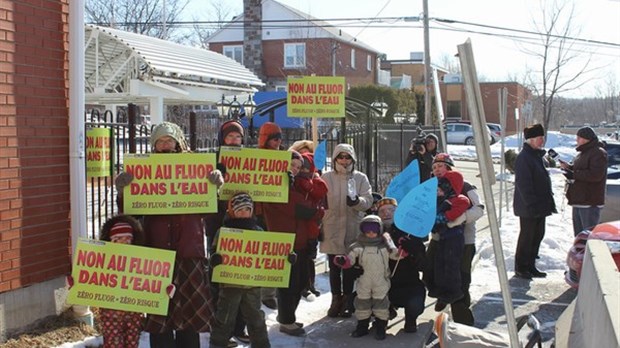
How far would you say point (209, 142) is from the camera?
23.9ft

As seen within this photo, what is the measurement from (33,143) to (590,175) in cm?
684

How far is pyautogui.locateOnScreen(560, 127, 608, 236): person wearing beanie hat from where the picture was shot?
325 inches

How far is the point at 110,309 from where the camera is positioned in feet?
13.9

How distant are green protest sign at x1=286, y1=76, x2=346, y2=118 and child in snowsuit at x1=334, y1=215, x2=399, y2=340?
2247 millimetres

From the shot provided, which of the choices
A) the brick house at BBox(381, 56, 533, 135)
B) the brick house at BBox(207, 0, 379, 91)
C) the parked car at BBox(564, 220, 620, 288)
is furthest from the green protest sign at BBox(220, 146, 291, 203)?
the brick house at BBox(381, 56, 533, 135)

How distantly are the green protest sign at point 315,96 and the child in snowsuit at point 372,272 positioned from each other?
2.25 metres

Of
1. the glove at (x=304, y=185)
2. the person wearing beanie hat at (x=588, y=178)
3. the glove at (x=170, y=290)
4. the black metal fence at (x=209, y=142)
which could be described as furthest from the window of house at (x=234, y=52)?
the glove at (x=170, y=290)

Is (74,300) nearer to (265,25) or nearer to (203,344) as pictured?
(203,344)

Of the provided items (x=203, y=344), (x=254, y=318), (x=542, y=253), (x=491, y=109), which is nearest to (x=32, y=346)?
(x=203, y=344)

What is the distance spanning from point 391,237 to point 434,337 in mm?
1034

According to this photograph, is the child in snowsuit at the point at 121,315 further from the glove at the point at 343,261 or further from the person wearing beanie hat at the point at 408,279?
the person wearing beanie hat at the point at 408,279

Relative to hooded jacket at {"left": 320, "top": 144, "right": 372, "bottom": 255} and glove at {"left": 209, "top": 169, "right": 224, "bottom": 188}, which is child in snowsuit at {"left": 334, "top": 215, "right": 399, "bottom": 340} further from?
glove at {"left": 209, "top": 169, "right": 224, "bottom": 188}

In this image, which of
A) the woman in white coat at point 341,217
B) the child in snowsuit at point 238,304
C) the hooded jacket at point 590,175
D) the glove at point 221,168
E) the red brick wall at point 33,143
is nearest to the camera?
the red brick wall at point 33,143

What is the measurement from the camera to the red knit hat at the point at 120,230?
423 cm
